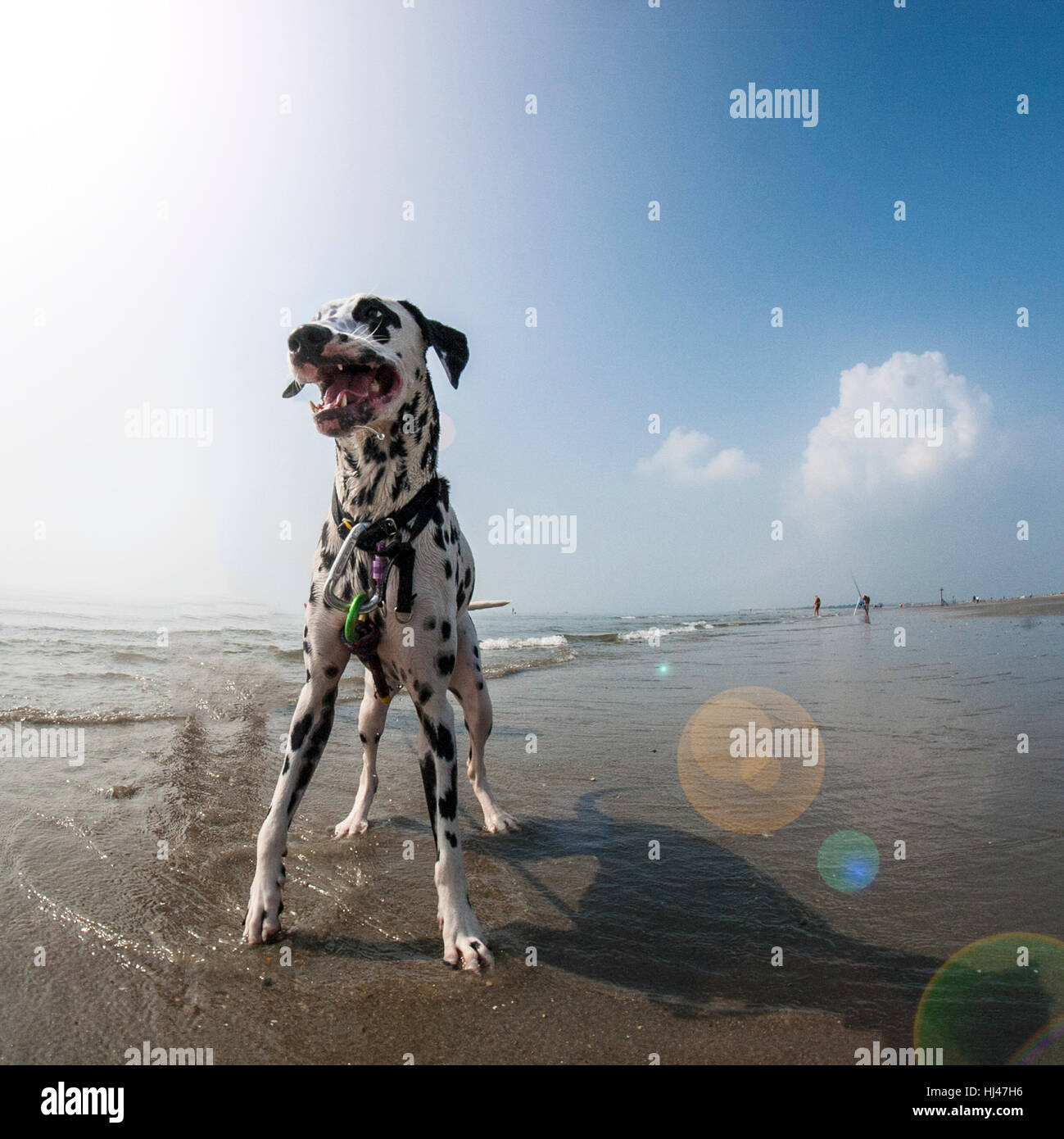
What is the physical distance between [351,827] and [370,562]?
2.04m

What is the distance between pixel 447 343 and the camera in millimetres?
3617

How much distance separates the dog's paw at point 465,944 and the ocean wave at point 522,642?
15.5 m

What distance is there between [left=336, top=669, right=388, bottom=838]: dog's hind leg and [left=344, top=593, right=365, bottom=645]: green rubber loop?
4.16 ft

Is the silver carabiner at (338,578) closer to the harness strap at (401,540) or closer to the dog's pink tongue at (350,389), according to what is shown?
the harness strap at (401,540)

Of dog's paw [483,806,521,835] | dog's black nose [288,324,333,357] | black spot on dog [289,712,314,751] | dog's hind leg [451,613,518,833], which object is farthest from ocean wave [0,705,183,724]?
dog's black nose [288,324,333,357]

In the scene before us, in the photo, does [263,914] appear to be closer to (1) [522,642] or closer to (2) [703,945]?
(2) [703,945]

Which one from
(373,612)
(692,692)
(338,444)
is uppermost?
(338,444)

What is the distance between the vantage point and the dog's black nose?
9.23ft

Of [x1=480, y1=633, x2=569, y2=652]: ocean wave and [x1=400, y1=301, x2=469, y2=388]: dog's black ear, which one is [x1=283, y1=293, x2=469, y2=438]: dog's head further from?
[x1=480, y1=633, x2=569, y2=652]: ocean wave
